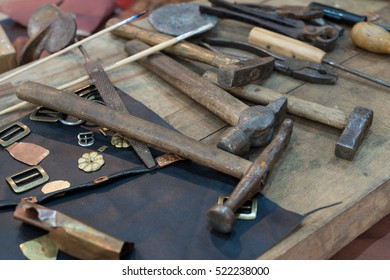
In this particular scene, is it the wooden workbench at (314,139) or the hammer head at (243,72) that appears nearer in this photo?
the wooden workbench at (314,139)

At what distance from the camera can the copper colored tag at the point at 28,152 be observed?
168cm

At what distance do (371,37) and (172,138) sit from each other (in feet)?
3.42

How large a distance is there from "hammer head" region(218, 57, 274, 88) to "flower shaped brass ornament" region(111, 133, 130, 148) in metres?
0.41

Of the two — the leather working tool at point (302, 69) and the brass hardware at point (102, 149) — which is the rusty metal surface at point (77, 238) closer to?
the brass hardware at point (102, 149)

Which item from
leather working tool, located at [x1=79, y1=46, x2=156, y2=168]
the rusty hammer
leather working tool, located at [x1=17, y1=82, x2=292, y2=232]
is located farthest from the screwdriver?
leather working tool, located at [x1=79, y1=46, x2=156, y2=168]

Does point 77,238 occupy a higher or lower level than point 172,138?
lower

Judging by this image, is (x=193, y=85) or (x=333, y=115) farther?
Result: (x=193, y=85)

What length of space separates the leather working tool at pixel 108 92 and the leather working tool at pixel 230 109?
0.21m

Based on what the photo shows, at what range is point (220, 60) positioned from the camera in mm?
2004

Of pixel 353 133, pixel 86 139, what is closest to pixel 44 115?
pixel 86 139

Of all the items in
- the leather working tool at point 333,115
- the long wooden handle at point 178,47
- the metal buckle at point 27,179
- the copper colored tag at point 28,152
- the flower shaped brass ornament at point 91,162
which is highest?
the long wooden handle at point 178,47

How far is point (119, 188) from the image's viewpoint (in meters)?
1.58

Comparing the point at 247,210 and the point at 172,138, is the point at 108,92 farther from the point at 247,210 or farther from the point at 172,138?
the point at 247,210

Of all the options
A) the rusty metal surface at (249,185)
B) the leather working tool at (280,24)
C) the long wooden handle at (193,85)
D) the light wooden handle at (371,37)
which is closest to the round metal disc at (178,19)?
the leather working tool at (280,24)
